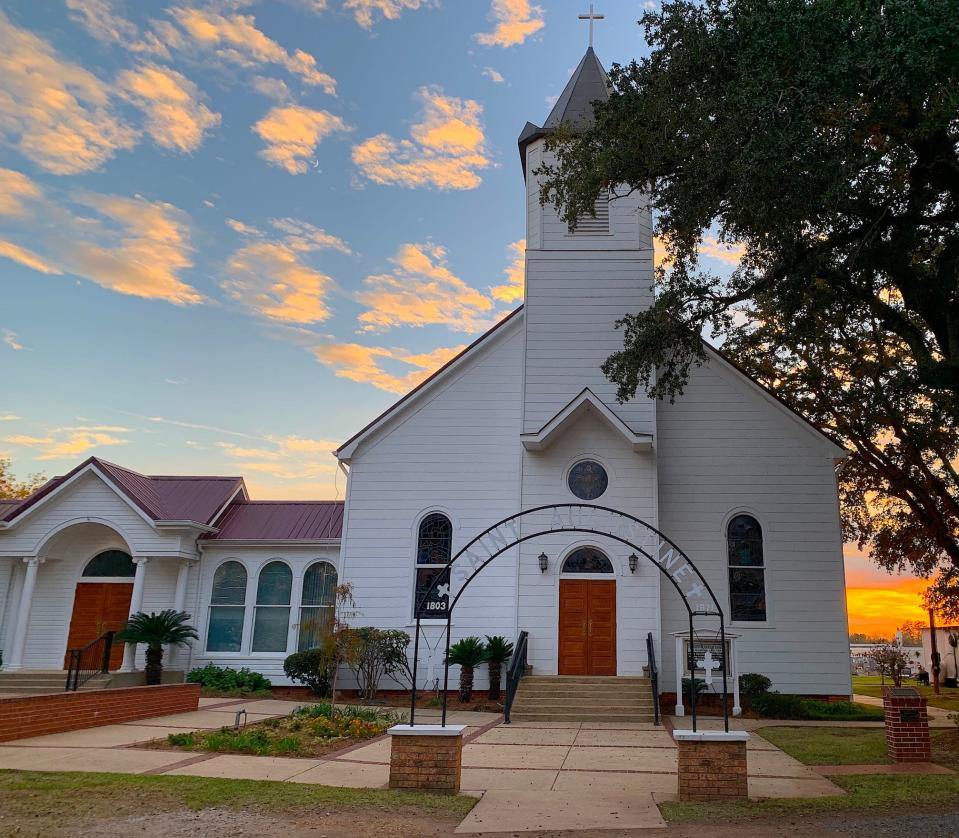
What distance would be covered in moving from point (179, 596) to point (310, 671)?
173 inches

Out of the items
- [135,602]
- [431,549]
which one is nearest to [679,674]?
[431,549]

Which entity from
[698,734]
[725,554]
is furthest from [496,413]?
[698,734]

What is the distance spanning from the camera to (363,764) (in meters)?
10.2

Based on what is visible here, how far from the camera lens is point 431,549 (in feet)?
62.0

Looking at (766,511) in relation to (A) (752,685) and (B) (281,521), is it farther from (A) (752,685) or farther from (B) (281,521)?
(B) (281,521)

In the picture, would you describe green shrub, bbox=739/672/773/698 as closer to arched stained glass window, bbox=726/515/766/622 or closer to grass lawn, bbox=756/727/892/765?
arched stained glass window, bbox=726/515/766/622

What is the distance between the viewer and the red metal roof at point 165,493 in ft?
64.7

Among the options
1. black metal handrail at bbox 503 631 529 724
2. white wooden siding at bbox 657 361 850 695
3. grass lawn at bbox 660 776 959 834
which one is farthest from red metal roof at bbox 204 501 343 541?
grass lawn at bbox 660 776 959 834


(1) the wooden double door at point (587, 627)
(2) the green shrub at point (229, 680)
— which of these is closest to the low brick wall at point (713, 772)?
(1) the wooden double door at point (587, 627)

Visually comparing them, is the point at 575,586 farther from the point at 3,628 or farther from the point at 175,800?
the point at 3,628

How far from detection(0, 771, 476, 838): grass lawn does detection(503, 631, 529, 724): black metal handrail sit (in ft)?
22.6

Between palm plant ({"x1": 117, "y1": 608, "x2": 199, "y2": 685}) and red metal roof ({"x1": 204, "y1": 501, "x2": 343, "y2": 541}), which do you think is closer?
palm plant ({"x1": 117, "y1": 608, "x2": 199, "y2": 685})

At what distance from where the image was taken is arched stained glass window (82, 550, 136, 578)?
20.5m

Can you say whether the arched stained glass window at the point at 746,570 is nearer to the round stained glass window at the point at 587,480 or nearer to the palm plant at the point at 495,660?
the round stained glass window at the point at 587,480
